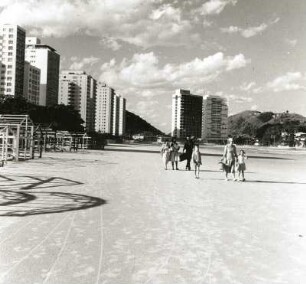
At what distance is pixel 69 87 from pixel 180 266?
537 feet

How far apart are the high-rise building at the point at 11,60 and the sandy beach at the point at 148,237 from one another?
12164cm

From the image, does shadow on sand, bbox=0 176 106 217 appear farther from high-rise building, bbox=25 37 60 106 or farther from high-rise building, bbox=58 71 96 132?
high-rise building, bbox=58 71 96 132

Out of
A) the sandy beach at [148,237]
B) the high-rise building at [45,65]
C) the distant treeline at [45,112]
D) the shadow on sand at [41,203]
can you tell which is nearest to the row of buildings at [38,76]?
the high-rise building at [45,65]

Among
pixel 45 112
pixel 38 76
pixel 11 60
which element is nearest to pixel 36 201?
pixel 45 112

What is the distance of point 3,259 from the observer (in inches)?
195

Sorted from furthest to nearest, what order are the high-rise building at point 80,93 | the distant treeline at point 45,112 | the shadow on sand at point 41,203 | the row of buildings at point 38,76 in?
the high-rise building at point 80,93 → the row of buildings at point 38,76 → the distant treeline at point 45,112 → the shadow on sand at point 41,203

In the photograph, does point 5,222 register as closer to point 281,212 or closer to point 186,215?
point 186,215

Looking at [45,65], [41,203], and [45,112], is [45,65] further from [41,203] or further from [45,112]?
[41,203]

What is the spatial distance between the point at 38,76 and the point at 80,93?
31.7 metres

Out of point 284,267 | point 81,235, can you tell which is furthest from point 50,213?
point 284,267

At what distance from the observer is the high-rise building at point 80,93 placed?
536 feet

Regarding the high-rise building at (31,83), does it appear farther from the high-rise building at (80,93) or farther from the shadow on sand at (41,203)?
the shadow on sand at (41,203)

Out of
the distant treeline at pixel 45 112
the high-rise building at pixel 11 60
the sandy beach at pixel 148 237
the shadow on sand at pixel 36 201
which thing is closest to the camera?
the sandy beach at pixel 148 237

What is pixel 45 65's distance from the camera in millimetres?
146000
